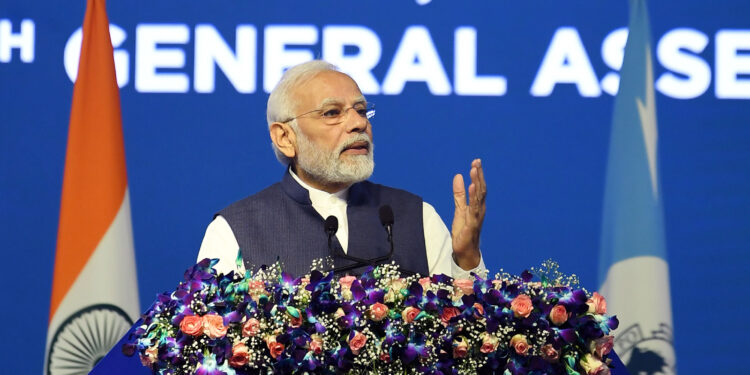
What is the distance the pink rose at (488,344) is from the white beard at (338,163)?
102 cm

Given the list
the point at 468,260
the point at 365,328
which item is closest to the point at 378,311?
the point at 365,328

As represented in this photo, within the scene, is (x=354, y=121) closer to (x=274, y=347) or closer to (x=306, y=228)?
(x=306, y=228)

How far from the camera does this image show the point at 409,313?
200 cm

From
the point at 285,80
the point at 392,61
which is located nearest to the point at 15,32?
the point at 392,61

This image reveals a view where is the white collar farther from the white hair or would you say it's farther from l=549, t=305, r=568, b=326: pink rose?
l=549, t=305, r=568, b=326: pink rose

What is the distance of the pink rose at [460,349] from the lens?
199cm

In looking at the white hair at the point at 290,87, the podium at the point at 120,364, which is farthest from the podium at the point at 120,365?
the white hair at the point at 290,87

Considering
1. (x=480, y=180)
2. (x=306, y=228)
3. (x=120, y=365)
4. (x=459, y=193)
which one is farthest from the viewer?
(x=306, y=228)

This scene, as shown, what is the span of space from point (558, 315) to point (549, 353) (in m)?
0.08

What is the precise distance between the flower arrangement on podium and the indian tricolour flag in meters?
2.09

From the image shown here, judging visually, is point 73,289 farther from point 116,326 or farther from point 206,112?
point 206,112

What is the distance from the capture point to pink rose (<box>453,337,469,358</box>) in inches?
78.3

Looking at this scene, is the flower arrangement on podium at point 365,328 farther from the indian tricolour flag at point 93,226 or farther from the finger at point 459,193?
the indian tricolour flag at point 93,226

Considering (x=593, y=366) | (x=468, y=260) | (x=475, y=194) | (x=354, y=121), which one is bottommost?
(x=593, y=366)
